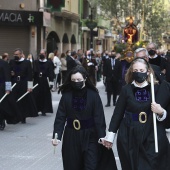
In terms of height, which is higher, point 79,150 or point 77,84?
point 77,84

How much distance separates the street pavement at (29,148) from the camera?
1047 centimetres

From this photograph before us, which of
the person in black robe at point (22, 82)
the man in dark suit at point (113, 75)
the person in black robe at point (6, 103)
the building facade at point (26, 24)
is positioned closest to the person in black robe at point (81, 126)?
the person in black robe at point (6, 103)

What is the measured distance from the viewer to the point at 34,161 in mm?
10750

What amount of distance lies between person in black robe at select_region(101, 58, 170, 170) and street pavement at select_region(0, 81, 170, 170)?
2.67 m

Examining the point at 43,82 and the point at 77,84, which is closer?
the point at 77,84

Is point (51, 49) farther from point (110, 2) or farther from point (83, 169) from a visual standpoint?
point (83, 169)

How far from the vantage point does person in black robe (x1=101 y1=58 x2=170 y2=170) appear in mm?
7336

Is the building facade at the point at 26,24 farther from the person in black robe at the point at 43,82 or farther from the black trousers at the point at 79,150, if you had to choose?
the black trousers at the point at 79,150

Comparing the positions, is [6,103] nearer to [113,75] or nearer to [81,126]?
[81,126]

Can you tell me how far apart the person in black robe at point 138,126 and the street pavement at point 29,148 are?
267 cm

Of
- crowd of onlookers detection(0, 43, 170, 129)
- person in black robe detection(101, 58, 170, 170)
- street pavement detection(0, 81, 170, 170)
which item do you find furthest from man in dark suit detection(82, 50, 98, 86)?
person in black robe detection(101, 58, 170, 170)

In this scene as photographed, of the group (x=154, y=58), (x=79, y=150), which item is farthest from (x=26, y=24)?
(x=79, y=150)

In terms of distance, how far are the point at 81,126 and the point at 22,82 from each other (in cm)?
863

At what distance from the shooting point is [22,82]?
16.4 meters
